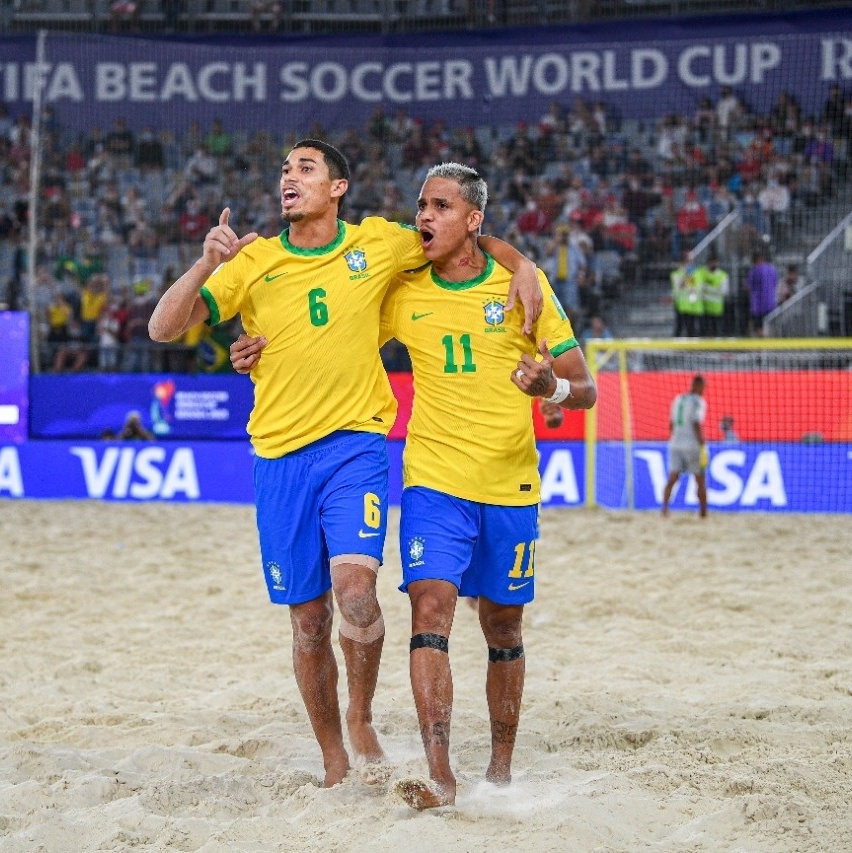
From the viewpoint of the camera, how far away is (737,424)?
47.6ft

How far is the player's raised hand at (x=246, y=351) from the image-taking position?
4.49 meters

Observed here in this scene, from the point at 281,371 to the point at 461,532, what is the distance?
0.89 meters

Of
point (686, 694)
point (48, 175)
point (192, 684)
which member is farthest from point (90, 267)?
point (686, 694)

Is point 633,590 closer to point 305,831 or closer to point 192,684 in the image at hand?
point 192,684

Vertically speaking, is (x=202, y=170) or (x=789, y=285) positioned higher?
(x=202, y=170)

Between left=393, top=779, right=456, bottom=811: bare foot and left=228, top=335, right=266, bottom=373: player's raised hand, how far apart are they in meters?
1.57

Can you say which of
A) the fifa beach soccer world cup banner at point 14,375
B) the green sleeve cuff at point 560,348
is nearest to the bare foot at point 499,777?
the green sleeve cuff at point 560,348

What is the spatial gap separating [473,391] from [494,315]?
0.96 ft

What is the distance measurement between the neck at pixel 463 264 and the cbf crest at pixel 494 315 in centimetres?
15

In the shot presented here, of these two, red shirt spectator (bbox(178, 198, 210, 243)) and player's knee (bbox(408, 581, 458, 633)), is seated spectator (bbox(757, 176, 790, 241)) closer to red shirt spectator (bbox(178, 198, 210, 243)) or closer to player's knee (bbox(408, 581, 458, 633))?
red shirt spectator (bbox(178, 198, 210, 243))

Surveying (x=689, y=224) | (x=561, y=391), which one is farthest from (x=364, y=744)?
(x=689, y=224)

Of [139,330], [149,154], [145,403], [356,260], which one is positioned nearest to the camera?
[356,260]

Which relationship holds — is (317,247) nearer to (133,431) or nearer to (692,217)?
(133,431)

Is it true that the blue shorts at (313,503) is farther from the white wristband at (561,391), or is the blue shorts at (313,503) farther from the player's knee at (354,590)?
the white wristband at (561,391)
